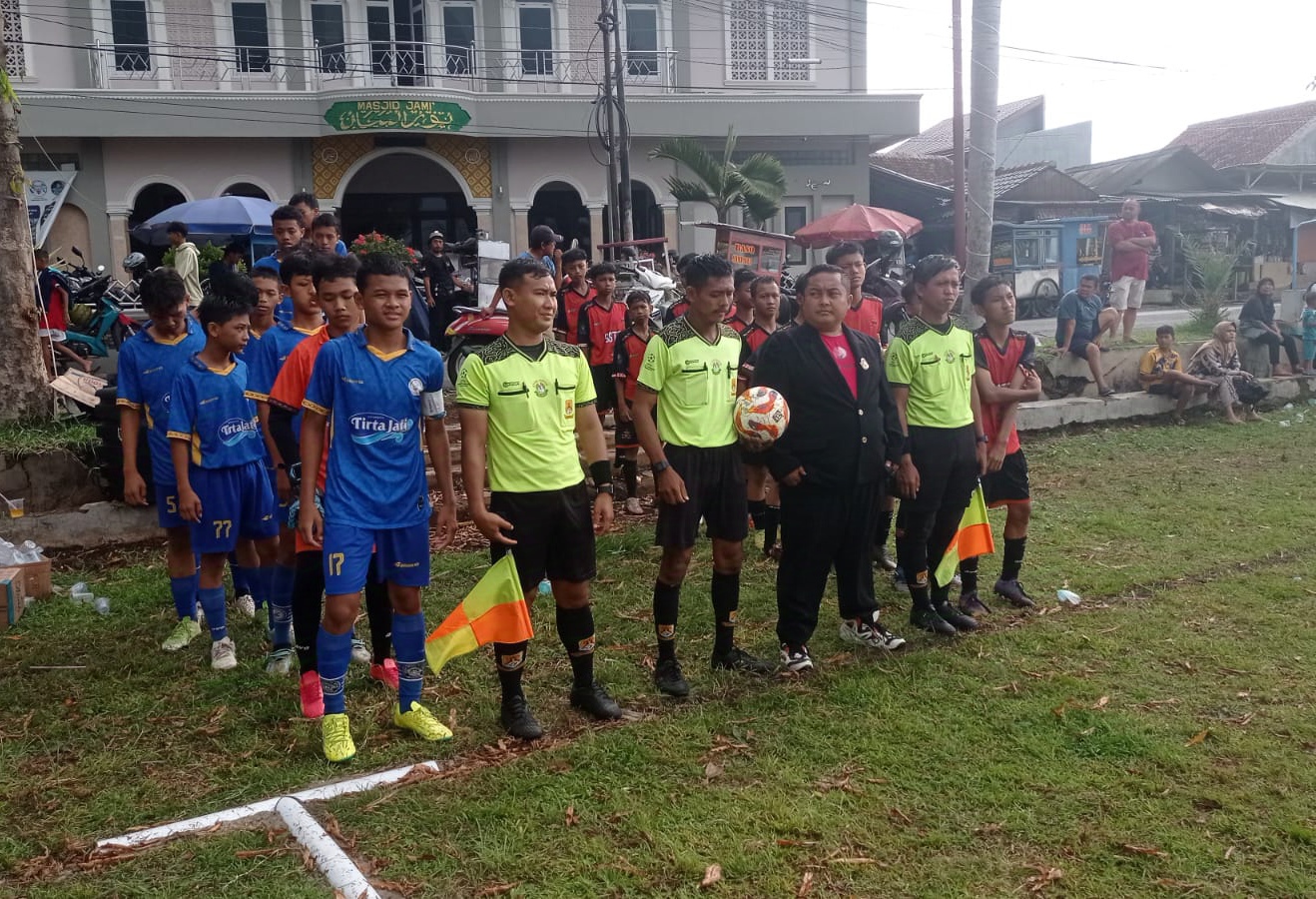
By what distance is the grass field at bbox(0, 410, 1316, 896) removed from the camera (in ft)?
10.7

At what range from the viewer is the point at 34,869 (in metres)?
3.34

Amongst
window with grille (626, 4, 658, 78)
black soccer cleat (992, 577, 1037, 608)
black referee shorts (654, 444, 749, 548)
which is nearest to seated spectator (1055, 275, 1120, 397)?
black soccer cleat (992, 577, 1037, 608)

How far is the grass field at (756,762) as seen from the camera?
326 centimetres

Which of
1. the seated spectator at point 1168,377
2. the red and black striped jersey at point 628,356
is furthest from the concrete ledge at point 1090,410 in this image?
the red and black striped jersey at point 628,356

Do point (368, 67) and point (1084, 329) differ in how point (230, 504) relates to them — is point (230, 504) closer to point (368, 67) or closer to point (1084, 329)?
point (1084, 329)

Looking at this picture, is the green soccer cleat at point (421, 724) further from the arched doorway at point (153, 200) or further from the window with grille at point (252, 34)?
the window with grille at point (252, 34)

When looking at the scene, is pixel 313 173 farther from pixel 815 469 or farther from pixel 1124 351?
pixel 815 469

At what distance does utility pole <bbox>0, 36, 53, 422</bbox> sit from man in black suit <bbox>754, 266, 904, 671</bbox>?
20.0 ft

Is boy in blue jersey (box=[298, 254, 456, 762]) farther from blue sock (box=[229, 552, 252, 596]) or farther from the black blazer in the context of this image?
blue sock (box=[229, 552, 252, 596])

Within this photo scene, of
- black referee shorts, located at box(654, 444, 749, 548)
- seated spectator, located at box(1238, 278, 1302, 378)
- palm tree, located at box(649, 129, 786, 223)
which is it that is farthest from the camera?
palm tree, located at box(649, 129, 786, 223)

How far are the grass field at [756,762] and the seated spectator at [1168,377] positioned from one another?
6867 millimetres

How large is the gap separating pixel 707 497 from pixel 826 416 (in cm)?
67

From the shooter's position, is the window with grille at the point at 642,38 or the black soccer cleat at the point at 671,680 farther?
the window with grille at the point at 642,38

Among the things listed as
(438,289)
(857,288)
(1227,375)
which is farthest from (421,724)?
(1227,375)
